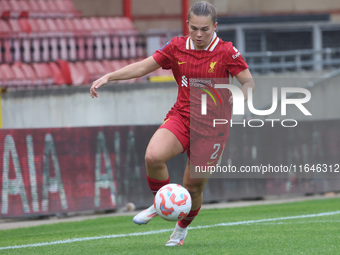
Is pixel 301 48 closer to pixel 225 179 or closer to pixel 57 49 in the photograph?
pixel 57 49

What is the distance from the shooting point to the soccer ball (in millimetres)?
7484

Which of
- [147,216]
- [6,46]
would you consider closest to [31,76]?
[6,46]

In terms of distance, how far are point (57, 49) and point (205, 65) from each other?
44.1 feet

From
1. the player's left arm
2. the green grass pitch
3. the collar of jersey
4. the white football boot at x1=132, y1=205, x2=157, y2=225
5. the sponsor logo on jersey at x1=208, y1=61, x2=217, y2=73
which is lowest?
the green grass pitch

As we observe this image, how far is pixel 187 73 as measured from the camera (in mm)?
7859

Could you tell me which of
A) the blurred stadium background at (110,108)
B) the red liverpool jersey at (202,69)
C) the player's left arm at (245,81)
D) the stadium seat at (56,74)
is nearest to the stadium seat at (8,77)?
the blurred stadium background at (110,108)

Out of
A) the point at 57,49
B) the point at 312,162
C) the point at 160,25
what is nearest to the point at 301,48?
the point at 160,25

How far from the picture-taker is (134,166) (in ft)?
45.9

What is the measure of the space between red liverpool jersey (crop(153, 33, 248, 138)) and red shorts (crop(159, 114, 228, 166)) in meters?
0.08

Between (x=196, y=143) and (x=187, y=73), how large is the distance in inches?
26.5

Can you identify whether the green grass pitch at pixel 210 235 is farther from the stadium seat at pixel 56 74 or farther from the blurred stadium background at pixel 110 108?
the stadium seat at pixel 56 74

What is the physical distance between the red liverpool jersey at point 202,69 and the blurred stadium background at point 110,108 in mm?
5491

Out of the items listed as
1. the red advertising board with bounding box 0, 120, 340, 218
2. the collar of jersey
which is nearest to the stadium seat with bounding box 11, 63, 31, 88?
the red advertising board with bounding box 0, 120, 340, 218

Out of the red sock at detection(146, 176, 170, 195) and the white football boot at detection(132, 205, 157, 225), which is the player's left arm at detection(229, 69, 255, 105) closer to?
the red sock at detection(146, 176, 170, 195)
